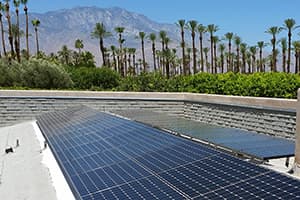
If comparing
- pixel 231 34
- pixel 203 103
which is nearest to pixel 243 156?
pixel 203 103

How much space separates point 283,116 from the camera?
535 inches

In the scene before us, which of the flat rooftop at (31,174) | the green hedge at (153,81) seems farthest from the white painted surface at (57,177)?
the green hedge at (153,81)

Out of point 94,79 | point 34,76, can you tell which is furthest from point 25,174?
point 94,79

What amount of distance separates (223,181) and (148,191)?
1040 mm

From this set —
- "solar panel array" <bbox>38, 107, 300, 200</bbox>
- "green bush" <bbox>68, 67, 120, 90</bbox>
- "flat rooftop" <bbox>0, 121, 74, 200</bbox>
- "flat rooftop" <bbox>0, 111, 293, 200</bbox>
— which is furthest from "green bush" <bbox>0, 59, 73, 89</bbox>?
"solar panel array" <bbox>38, 107, 300, 200</bbox>

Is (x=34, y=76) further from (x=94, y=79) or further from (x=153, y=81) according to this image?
(x=153, y=81)

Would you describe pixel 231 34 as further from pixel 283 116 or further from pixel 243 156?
pixel 243 156

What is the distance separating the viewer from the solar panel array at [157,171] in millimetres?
4883

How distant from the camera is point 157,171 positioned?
20.4ft

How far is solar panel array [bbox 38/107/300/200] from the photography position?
192 inches

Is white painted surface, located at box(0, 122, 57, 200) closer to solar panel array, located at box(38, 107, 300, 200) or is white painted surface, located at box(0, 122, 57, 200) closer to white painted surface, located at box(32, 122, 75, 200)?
white painted surface, located at box(32, 122, 75, 200)

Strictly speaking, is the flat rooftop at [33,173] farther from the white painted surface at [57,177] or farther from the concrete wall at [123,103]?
the concrete wall at [123,103]

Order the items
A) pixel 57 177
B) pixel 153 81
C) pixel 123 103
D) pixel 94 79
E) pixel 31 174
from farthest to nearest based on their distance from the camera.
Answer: pixel 94 79, pixel 153 81, pixel 123 103, pixel 31 174, pixel 57 177

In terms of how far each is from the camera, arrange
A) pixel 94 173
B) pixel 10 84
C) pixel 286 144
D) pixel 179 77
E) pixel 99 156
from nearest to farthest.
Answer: pixel 94 173, pixel 99 156, pixel 286 144, pixel 179 77, pixel 10 84
